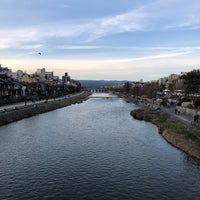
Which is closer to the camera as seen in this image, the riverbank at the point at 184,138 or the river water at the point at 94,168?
the river water at the point at 94,168

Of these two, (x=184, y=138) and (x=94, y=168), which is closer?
(x=94, y=168)

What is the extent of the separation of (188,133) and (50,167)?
1520 cm

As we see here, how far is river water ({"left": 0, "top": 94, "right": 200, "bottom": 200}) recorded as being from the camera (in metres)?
17.9

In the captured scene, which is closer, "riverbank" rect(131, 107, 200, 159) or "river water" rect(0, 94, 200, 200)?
"river water" rect(0, 94, 200, 200)

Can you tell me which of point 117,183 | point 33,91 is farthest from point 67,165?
point 33,91

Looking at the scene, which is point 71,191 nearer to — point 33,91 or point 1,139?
point 1,139

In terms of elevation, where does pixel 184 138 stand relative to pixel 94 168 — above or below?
above

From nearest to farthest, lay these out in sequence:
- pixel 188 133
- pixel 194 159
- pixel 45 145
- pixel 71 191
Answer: pixel 71 191 → pixel 194 159 → pixel 45 145 → pixel 188 133

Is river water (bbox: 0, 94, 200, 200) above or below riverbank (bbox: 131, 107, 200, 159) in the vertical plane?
below

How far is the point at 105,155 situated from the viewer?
25.9m

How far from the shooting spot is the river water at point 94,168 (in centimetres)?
1789

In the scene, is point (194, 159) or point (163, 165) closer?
point (163, 165)

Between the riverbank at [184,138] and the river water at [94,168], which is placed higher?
the riverbank at [184,138]

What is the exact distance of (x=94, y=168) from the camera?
22.2 metres
